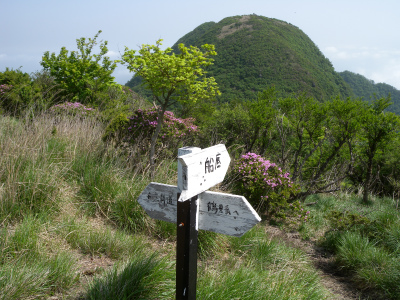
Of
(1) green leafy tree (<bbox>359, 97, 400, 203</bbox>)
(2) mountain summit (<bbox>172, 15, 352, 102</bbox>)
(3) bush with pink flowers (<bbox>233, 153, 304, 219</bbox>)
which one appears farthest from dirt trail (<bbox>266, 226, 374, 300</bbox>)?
(2) mountain summit (<bbox>172, 15, 352, 102</bbox>)

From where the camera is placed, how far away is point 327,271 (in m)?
4.22

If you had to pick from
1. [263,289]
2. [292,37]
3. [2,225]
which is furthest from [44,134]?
[292,37]

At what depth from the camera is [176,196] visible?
1.96 m

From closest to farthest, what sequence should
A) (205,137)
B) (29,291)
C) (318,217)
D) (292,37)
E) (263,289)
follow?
(29,291)
(263,289)
(318,217)
(205,137)
(292,37)

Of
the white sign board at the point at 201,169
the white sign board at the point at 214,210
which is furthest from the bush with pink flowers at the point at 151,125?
the white sign board at the point at 201,169

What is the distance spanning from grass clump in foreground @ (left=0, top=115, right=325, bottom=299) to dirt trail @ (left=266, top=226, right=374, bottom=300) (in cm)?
43

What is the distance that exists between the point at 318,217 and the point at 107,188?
378 centimetres

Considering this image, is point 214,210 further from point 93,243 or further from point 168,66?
point 168,66

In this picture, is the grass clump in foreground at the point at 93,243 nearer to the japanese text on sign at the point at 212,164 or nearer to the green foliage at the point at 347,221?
the japanese text on sign at the point at 212,164

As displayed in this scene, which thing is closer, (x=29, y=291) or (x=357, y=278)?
(x=29, y=291)

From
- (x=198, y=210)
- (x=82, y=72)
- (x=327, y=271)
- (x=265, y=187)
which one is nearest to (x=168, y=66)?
(x=265, y=187)

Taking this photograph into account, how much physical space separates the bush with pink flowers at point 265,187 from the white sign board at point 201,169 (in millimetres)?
3556

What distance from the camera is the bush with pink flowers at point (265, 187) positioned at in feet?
18.4

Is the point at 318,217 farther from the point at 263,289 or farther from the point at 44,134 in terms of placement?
the point at 44,134
